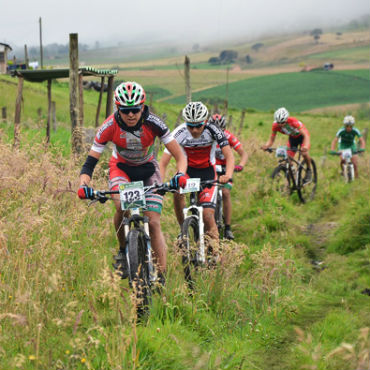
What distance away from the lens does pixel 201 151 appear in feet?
26.0

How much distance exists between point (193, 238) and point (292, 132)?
7.13m

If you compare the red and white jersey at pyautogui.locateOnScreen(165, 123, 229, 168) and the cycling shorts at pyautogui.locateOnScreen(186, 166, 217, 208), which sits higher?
the red and white jersey at pyautogui.locateOnScreen(165, 123, 229, 168)

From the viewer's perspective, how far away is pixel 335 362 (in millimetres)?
4539

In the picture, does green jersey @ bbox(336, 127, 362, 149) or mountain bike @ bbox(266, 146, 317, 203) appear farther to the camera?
green jersey @ bbox(336, 127, 362, 149)

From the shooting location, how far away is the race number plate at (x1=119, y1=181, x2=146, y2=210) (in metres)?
5.40

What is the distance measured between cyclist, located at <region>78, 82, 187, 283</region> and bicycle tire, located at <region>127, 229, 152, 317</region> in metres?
0.26

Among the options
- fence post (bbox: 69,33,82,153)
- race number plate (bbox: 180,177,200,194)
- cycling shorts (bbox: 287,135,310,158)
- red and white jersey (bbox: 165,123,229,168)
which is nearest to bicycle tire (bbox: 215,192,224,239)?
red and white jersey (bbox: 165,123,229,168)

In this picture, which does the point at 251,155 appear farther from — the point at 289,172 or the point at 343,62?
the point at 343,62

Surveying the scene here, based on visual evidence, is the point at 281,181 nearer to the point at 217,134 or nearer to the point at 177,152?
the point at 217,134

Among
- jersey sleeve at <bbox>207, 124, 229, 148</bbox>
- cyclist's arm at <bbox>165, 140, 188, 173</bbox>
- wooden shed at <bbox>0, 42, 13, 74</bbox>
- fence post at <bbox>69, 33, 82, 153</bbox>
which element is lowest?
cyclist's arm at <bbox>165, 140, 188, 173</bbox>

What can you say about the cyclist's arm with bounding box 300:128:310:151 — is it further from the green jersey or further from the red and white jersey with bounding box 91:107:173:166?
the red and white jersey with bounding box 91:107:173:166

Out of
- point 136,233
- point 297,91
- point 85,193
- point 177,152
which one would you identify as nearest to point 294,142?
point 177,152

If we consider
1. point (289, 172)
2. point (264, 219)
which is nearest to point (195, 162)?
point (264, 219)

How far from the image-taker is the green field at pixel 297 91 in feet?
216
